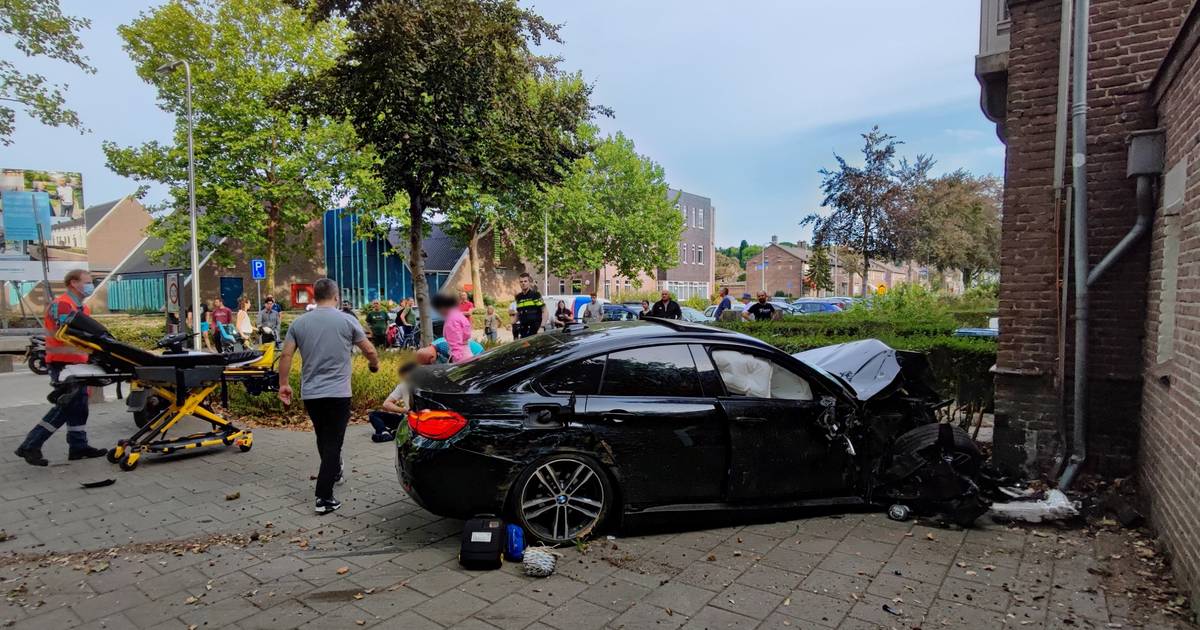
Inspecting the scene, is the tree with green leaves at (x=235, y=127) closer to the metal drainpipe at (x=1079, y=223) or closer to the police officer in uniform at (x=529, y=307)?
the police officer in uniform at (x=529, y=307)

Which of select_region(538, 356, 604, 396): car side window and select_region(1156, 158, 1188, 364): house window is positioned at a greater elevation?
select_region(1156, 158, 1188, 364): house window

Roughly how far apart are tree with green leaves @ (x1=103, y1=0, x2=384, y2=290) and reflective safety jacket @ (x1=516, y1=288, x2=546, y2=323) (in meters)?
14.4

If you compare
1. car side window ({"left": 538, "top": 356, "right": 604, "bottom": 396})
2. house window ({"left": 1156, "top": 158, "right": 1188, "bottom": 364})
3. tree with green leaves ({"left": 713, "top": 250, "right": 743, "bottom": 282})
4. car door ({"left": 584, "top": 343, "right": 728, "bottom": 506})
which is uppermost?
tree with green leaves ({"left": 713, "top": 250, "right": 743, "bottom": 282})

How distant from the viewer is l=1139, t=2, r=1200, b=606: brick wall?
11.9 feet

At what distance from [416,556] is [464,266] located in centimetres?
3839

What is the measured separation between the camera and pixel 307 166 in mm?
25234

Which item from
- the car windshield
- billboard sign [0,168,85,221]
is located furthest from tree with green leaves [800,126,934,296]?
billboard sign [0,168,85,221]

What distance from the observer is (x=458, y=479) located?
412 cm

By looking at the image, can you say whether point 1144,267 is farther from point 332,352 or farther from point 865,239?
point 865,239

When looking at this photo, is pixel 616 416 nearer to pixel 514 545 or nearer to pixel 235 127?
pixel 514 545

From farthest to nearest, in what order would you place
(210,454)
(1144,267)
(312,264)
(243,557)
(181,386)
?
(312,264)
(210,454)
(181,386)
(1144,267)
(243,557)

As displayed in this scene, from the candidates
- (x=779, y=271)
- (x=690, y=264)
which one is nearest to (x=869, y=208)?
(x=690, y=264)

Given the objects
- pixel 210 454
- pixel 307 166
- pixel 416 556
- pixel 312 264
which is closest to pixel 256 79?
pixel 307 166

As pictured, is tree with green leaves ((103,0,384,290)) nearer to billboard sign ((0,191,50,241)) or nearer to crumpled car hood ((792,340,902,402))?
billboard sign ((0,191,50,241))
